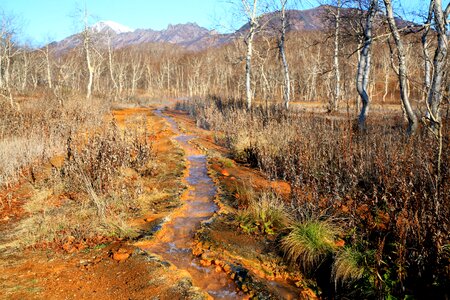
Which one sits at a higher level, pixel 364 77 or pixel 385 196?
pixel 364 77

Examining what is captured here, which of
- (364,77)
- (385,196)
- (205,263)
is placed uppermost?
(364,77)

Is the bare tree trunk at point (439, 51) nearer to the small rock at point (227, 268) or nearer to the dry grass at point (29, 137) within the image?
the small rock at point (227, 268)

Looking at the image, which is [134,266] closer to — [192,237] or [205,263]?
[205,263]

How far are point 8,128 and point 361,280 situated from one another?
11937 millimetres

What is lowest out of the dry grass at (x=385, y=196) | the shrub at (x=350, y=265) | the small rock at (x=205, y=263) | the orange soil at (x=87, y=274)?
the small rock at (x=205, y=263)

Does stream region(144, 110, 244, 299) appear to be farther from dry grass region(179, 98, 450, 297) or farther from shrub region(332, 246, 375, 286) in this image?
dry grass region(179, 98, 450, 297)

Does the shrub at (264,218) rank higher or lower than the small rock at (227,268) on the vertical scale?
higher

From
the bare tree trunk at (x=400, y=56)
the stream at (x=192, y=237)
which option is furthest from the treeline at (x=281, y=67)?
the stream at (x=192, y=237)

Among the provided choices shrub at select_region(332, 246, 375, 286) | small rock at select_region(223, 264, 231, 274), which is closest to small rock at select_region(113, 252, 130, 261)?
small rock at select_region(223, 264, 231, 274)

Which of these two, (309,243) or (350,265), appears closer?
(350,265)

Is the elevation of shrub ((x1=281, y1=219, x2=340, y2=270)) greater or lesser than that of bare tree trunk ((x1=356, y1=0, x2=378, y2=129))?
lesser

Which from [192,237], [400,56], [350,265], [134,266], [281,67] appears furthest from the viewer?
[281,67]

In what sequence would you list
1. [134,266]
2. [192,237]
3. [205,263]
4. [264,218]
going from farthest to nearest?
1. [264,218]
2. [192,237]
3. [205,263]
4. [134,266]

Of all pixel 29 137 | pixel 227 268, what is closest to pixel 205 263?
pixel 227 268
